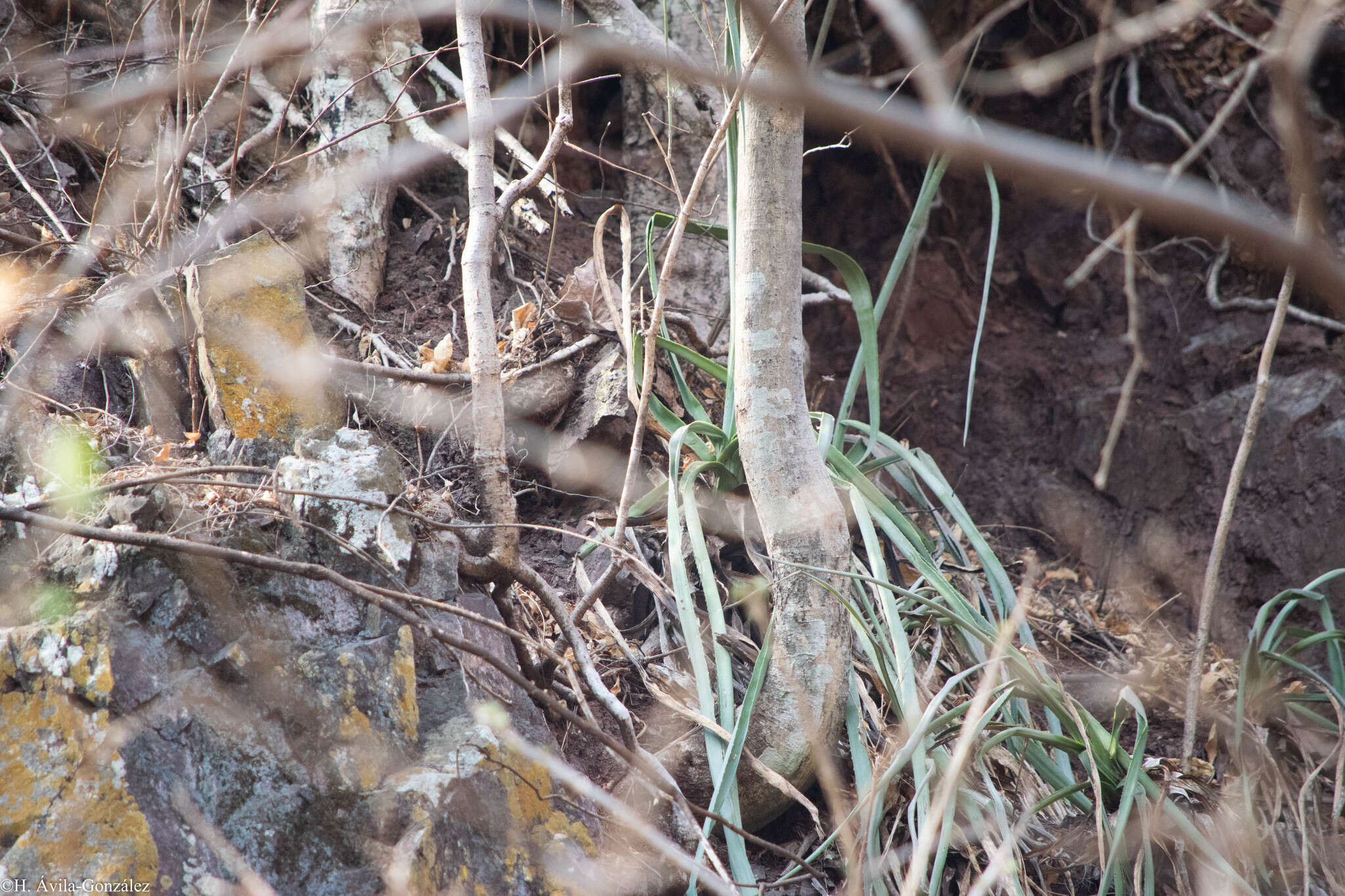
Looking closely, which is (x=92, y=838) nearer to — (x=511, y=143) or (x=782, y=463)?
(x=782, y=463)

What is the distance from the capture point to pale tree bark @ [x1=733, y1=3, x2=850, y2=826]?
1.46 meters

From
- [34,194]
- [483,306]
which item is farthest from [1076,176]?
[34,194]

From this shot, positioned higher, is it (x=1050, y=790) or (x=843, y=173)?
(x=843, y=173)

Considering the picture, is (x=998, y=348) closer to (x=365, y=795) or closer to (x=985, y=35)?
(x=985, y=35)

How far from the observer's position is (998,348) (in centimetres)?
315

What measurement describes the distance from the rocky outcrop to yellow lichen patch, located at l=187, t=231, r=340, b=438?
29 cm

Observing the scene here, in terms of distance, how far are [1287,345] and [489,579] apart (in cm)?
276

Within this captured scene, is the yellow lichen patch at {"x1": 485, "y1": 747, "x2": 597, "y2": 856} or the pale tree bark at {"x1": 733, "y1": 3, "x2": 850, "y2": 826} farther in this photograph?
the pale tree bark at {"x1": 733, "y1": 3, "x2": 850, "y2": 826}

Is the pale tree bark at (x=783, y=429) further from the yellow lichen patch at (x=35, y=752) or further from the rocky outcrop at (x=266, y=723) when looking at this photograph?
the yellow lichen patch at (x=35, y=752)

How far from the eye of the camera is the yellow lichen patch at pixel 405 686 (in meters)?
1.21

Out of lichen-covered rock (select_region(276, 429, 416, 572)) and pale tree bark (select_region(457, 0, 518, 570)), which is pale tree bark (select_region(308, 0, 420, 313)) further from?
lichen-covered rock (select_region(276, 429, 416, 572))

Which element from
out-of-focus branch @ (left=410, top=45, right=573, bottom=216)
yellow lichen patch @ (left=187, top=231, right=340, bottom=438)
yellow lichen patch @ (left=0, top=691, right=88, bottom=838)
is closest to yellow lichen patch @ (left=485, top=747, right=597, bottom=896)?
yellow lichen patch @ (left=0, top=691, right=88, bottom=838)

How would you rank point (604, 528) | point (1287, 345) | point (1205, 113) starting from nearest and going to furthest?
point (604, 528) → point (1287, 345) → point (1205, 113)

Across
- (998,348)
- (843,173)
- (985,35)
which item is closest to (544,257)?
(843,173)
